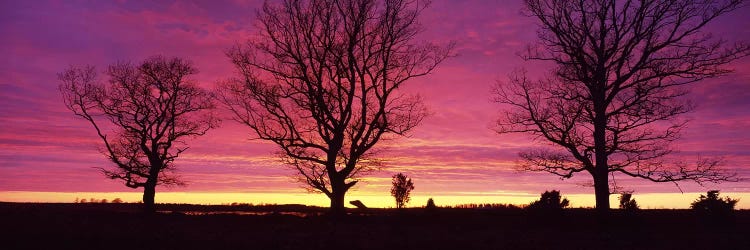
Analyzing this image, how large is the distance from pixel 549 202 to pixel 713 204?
736 cm

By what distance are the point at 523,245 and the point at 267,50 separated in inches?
704

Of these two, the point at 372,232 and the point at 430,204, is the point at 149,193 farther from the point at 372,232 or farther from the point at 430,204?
the point at 372,232

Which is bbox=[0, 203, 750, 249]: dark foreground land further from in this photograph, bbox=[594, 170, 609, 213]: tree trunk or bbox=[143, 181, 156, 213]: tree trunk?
bbox=[143, 181, 156, 213]: tree trunk

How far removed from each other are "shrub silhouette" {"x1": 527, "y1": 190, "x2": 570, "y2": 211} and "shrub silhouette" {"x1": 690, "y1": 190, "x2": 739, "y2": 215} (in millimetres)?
6107

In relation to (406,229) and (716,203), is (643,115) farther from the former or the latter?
(406,229)

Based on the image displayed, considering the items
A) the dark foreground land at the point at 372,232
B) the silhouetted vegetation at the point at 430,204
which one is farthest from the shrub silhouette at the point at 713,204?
the silhouetted vegetation at the point at 430,204

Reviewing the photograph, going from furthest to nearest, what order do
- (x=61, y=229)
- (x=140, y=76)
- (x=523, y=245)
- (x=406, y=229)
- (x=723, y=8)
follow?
(x=140, y=76) → (x=723, y=8) → (x=406, y=229) → (x=61, y=229) → (x=523, y=245)

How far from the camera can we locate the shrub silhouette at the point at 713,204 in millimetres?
29462

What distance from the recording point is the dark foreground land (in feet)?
68.8

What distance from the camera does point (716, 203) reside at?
→ 29.9 meters

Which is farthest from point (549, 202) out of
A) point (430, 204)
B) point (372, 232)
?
point (372, 232)

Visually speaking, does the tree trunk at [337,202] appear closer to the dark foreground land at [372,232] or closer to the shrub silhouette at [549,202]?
the dark foreground land at [372,232]

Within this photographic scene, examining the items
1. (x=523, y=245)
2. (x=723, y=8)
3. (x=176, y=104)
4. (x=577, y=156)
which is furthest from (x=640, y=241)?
(x=176, y=104)

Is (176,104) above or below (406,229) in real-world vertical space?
above
